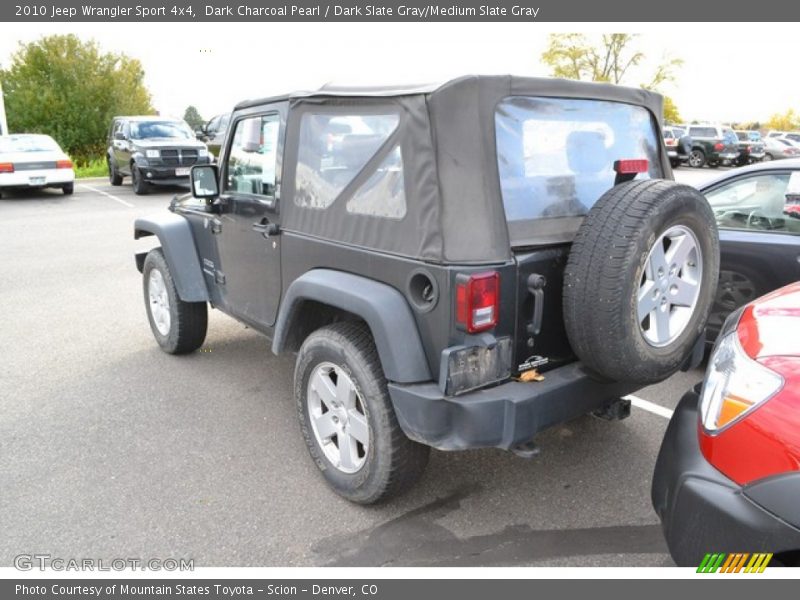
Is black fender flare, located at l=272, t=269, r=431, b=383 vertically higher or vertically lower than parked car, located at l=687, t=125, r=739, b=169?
lower

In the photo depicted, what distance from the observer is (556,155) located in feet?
9.36

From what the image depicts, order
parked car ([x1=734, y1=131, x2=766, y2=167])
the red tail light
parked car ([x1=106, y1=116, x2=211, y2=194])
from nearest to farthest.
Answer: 1. the red tail light
2. parked car ([x1=106, y1=116, x2=211, y2=194])
3. parked car ([x1=734, y1=131, x2=766, y2=167])

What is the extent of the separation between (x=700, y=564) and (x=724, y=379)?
57 cm

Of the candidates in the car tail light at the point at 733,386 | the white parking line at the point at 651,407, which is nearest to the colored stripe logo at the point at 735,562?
the car tail light at the point at 733,386

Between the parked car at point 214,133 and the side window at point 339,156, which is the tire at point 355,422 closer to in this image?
the side window at point 339,156

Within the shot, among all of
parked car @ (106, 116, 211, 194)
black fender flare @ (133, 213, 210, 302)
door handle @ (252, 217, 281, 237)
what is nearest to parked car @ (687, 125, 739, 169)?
parked car @ (106, 116, 211, 194)

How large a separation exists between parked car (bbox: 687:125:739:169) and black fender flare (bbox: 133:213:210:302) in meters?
26.8

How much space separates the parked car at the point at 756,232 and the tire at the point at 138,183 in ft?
47.3

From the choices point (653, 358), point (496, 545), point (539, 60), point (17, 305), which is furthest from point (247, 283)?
point (539, 60)

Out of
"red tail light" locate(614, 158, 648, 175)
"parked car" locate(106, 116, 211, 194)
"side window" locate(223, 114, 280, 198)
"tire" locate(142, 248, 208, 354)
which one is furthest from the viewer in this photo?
"parked car" locate(106, 116, 211, 194)

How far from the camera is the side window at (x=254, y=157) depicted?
11.5 feet

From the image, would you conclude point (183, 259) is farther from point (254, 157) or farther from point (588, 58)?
point (588, 58)

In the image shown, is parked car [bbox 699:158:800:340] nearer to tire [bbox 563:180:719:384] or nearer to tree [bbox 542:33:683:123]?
tire [bbox 563:180:719:384]

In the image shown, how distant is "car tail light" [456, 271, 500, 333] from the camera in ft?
7.92
